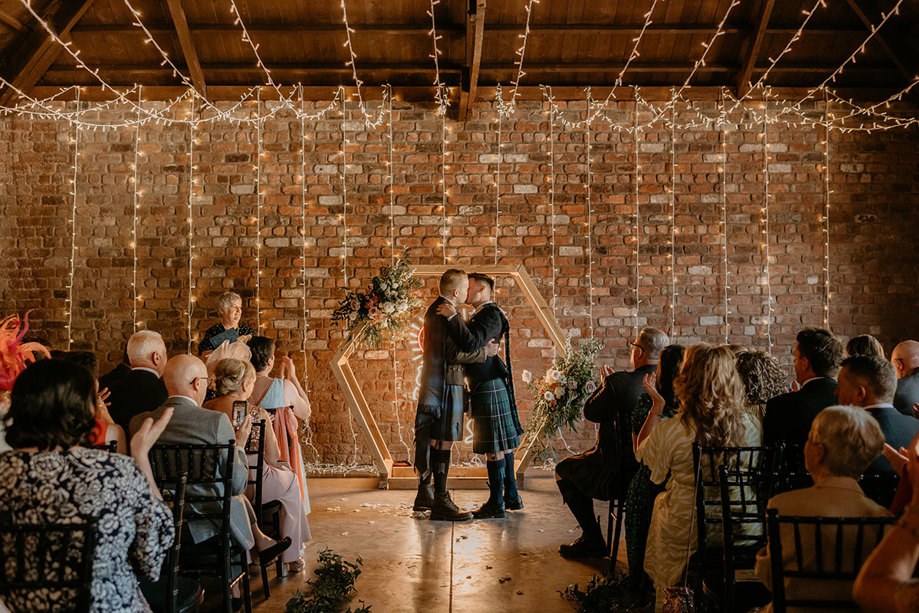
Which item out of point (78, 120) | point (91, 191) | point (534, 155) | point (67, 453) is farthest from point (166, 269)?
point (67, 453)

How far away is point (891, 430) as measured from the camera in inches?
113

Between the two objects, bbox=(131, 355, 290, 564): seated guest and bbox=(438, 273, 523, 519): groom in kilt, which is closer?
bbox=(131, 355, 290, 564): seated guest

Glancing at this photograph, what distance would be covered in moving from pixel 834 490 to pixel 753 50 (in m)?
5.63

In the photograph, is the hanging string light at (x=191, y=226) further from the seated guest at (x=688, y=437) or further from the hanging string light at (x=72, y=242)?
the seated guest at (x=688, y=437)

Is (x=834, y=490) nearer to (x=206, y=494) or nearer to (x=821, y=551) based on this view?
(x=821, y=551)

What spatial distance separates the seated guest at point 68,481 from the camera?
1.94 metres

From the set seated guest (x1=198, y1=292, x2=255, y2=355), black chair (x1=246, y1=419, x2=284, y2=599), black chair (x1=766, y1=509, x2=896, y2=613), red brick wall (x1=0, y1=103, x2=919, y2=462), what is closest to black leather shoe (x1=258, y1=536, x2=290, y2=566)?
black chair (x1=246, y1=419, x2=284, y2=599)

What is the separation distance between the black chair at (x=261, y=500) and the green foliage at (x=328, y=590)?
0.71ft

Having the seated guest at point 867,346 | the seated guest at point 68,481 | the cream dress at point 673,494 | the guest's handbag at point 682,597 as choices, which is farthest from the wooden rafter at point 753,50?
the seated guest at point 68,481

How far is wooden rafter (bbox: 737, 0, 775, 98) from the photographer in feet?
20.9

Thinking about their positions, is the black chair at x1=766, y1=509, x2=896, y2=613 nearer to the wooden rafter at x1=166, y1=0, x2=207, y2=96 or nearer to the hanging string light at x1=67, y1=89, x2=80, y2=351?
the wooden rafter at x1=166, y1=0, x2=207, y2=96

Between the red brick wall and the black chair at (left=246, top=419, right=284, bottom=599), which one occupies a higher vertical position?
the red brick wall

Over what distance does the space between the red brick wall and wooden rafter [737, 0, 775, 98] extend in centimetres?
50

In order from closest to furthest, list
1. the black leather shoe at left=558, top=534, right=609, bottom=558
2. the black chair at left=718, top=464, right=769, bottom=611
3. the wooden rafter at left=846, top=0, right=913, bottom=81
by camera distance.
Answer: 1. the black chair at left=718, top=464, right=769, bottom=611
2. the black leather shoe at left=558, top=534, right=609, bottom=558
3. the wooden rafter at left=846, top=0, right=913, bottom=81
